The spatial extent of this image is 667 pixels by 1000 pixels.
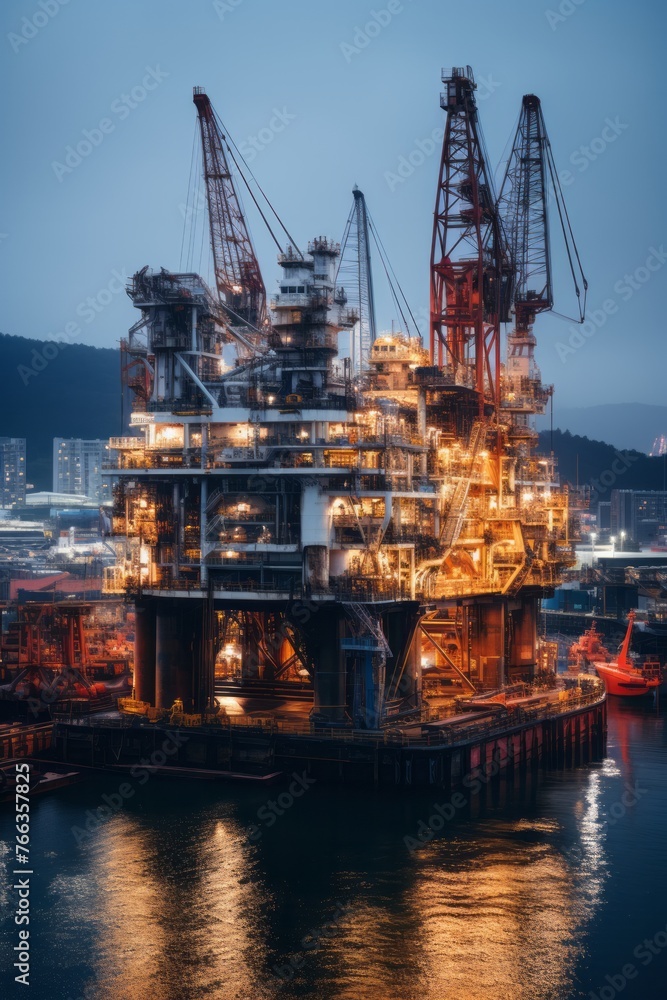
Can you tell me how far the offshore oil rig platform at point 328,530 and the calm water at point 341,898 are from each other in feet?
16.5

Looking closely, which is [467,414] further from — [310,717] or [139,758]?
[139,758]

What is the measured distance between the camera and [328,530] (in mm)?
62812

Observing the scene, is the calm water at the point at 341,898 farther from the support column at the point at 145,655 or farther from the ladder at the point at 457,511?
the ladder at the point at 457,511

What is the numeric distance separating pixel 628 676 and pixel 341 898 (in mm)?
48780

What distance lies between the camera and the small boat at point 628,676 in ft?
293

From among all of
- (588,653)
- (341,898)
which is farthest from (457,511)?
(588,653)

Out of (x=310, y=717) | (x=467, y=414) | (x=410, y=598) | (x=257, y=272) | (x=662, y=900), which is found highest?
(x=257, y=272)

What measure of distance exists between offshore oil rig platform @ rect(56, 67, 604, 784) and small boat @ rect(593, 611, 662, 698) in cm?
1316

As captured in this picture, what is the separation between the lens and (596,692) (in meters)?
74.7

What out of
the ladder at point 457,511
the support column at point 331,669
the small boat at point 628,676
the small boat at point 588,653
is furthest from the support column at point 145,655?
the small boat at point 588,653

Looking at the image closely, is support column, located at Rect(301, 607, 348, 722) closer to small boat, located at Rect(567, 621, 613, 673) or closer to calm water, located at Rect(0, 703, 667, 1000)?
calm water, located at Rect(0, 703, 667, 1000)

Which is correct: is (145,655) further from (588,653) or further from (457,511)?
(588,653)

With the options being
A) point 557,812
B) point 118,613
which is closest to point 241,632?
point 557,812

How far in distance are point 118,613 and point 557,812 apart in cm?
6462
